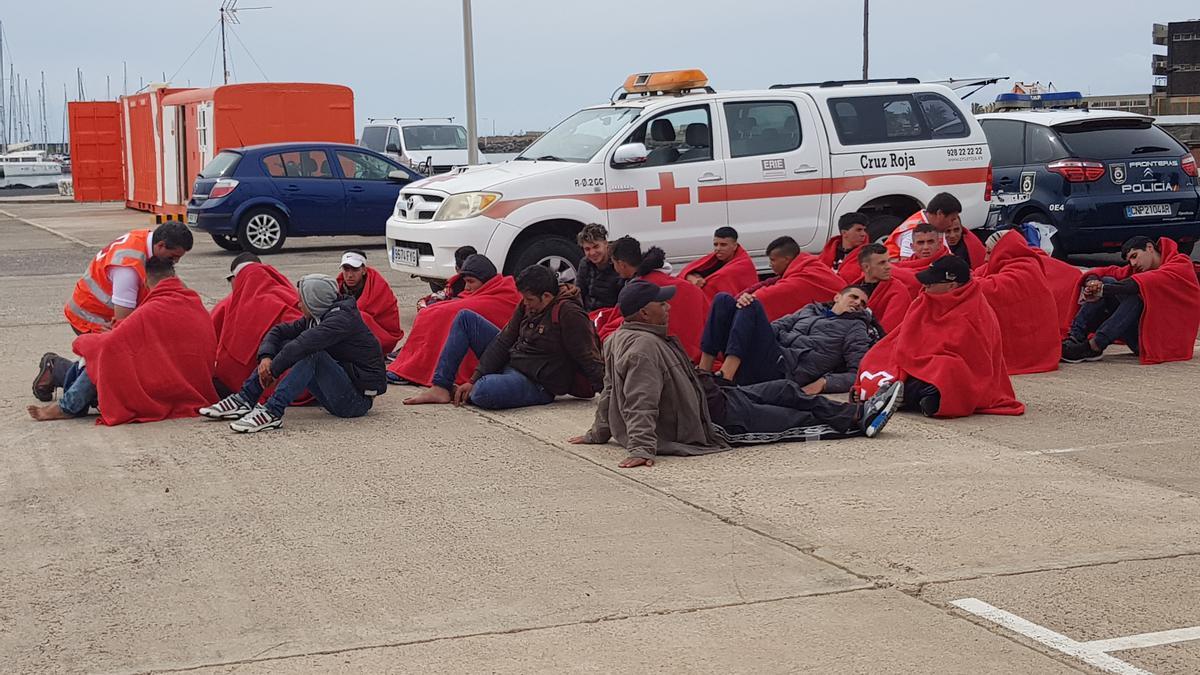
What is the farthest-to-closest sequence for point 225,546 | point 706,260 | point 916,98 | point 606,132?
1. point 916,98
2. point 606,132
3. point 706,260
4. point 225,546

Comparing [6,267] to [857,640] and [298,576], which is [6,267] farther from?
[857,640]

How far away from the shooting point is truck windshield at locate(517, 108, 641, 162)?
1372cm

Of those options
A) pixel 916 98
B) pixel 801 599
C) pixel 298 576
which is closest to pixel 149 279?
pixel 298 576

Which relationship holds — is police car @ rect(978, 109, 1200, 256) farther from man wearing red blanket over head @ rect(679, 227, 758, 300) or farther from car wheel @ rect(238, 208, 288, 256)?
car wheel @ rect(238, 208, 288, 256)

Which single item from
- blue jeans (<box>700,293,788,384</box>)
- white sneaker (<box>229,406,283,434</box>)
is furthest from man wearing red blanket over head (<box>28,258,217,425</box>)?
blue jeans (<box>700,293,788,384</box>)

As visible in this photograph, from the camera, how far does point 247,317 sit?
9.35m

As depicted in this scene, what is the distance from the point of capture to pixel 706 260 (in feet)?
38.1

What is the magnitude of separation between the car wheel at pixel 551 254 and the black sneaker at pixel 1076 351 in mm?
4281

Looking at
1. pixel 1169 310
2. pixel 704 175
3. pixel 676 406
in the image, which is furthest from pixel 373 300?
pixel 1169 310

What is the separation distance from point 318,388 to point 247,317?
2.37 ft

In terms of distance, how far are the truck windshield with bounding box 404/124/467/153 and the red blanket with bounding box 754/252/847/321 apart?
871 inches

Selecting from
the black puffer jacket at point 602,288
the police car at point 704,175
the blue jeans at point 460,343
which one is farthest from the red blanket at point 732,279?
the blue jeans at point 460,343

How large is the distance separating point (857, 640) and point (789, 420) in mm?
3421

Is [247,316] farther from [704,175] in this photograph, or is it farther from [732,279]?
[704,175]
